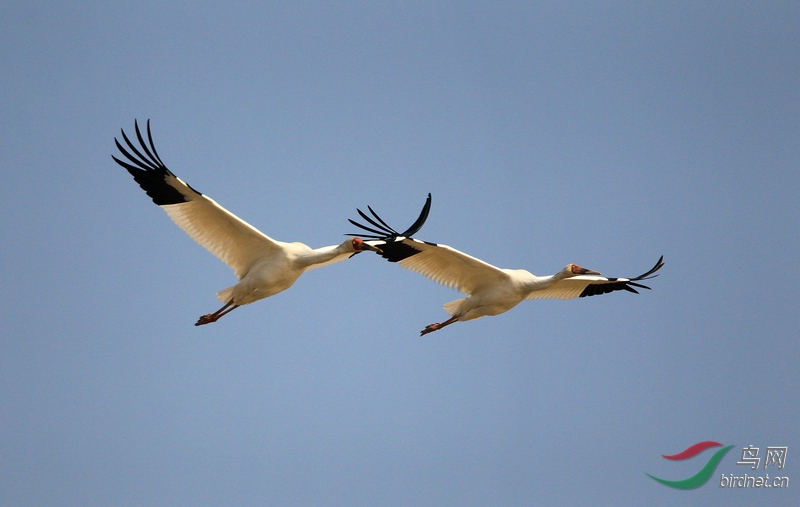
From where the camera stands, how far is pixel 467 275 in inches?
686

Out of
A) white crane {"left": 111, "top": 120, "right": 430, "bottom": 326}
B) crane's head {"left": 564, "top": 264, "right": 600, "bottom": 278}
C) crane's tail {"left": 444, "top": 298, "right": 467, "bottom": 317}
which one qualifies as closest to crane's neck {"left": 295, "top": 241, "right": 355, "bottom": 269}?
white crane {"left": 111, "top": 120, "right": 430, "bottom": 326}

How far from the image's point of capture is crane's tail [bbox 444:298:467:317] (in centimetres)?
1773

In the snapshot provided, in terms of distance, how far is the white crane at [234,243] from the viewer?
15602 mm

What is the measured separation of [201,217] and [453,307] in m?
4.56

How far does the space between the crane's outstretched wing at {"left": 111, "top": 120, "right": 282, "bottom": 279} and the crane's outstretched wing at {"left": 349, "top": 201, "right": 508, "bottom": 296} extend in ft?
5.32

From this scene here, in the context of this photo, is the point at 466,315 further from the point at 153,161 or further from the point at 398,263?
the point at 153,161

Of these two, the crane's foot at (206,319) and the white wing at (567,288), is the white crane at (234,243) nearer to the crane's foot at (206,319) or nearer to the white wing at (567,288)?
the crane's foot at (206,319)

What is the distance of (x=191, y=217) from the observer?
16.0 metres

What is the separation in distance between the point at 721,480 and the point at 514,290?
213 inches

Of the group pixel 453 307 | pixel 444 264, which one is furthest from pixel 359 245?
pixel 453 307

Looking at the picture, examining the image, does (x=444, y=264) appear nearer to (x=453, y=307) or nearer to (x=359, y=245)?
(x=453, y=307)

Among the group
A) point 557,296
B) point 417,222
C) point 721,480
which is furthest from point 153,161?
point 721,480

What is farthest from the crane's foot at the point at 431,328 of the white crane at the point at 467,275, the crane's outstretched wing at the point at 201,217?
the crane's outstretched wing at the point at 201,217

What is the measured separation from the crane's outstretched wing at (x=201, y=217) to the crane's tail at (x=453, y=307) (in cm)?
332
